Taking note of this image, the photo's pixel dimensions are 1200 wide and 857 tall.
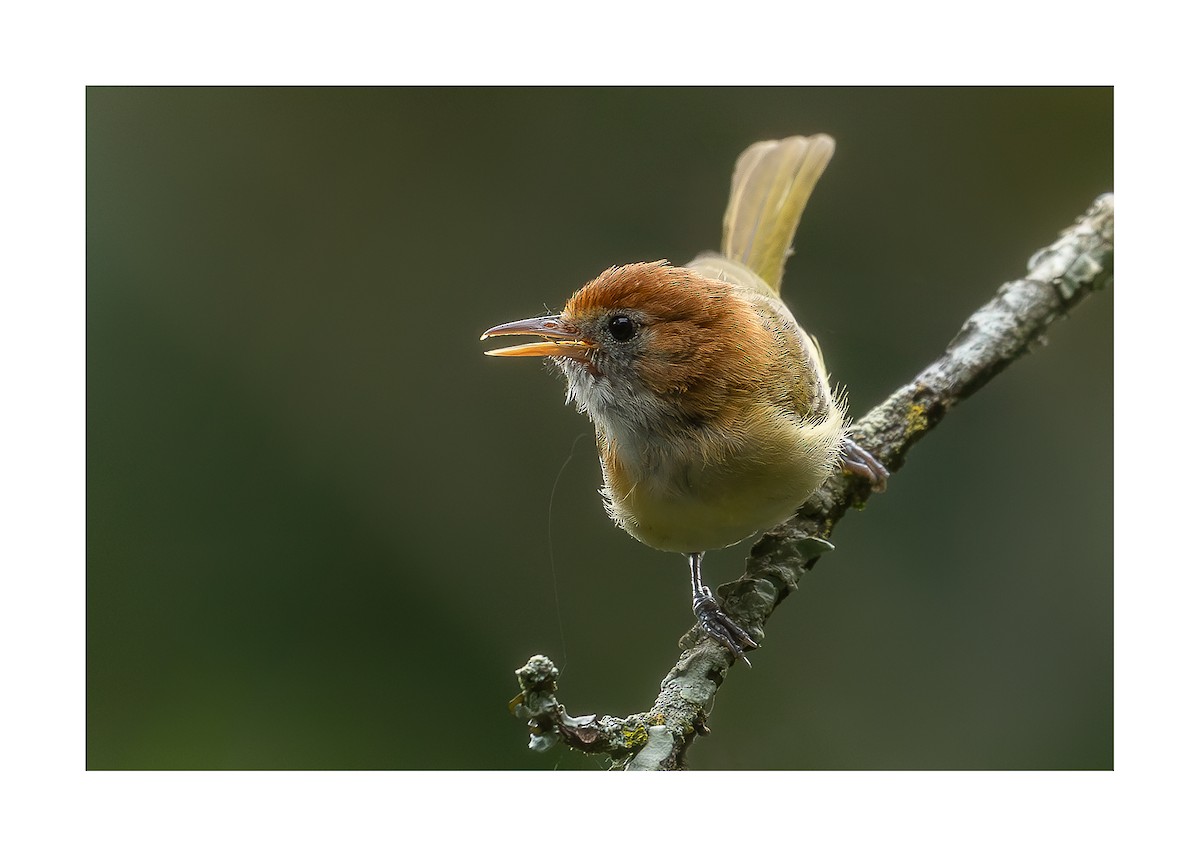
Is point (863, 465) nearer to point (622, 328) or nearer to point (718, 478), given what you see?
point (718, 478)

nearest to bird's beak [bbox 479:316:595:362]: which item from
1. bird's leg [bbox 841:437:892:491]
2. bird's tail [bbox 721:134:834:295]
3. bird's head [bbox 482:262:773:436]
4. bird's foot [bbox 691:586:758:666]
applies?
bird's head [bbox 482:262:773:436]

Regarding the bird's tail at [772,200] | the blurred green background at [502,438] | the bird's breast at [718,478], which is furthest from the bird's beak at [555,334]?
the bird's tail at [772,200]

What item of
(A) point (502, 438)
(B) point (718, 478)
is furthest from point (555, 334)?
(A) point (502, 438)

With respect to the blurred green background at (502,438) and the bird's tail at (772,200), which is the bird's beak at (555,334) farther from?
the bird's tail at (772,200)

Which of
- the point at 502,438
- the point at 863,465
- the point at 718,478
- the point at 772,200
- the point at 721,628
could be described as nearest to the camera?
the point at 718,478

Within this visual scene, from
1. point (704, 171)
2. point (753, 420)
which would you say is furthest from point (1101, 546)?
point (704, 171)

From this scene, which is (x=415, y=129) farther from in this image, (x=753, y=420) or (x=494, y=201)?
(x=753, y=420)

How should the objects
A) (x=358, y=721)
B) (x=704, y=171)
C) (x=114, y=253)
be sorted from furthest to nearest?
(x=704, y=171), (x=358, y=721), (x=114, y=253)
